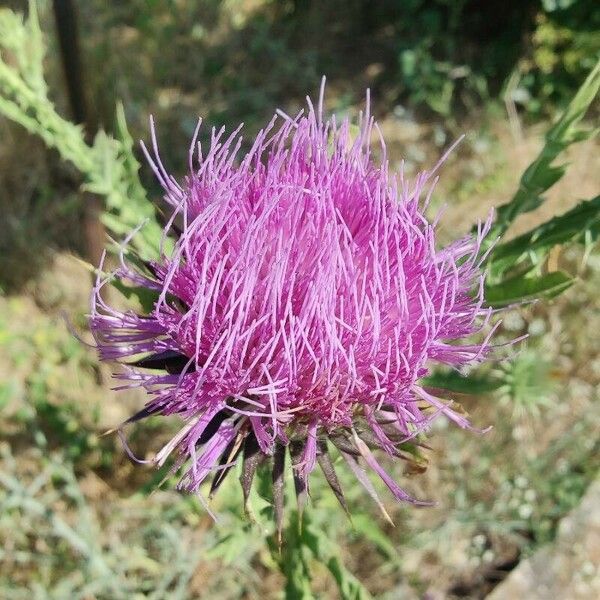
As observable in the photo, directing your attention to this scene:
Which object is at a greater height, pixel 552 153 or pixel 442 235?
pixel 552 153

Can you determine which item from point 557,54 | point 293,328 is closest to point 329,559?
point 293,328

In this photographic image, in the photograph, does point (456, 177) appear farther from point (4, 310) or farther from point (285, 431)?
point (285, 431)

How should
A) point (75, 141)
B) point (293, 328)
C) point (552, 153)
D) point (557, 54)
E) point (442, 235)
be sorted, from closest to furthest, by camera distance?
point (293, 328), point (552, 153), point (75, 141), point (442, 235), point (557, 54)

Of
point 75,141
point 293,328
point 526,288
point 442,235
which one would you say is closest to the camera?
point 293,328

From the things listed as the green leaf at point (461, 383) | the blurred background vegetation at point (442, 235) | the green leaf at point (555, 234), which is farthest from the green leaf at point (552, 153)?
the green leaf at point (461, 383)

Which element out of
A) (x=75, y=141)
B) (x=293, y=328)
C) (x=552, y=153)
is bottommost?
(x=293, y=328)

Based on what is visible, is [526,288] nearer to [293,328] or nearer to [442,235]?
[293,328]
